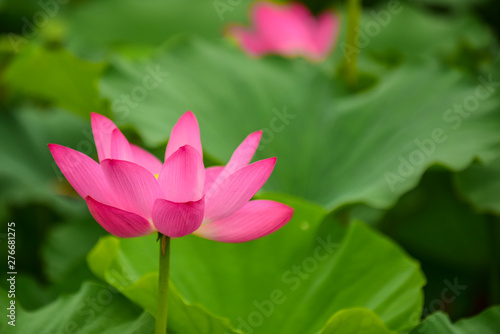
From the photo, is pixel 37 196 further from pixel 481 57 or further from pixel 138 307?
pixel 481 57

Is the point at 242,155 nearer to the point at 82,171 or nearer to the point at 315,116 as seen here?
the point at 82,171

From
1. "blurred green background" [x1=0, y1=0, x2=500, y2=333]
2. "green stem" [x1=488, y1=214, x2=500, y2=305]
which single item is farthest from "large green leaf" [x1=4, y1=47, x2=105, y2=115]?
"green stem" [x1=488, y1=214, x2=500, y2=305]

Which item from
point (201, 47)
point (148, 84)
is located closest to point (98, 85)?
point (148, 84)

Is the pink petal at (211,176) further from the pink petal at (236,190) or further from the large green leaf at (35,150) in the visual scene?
the large green leaf at (35,150)

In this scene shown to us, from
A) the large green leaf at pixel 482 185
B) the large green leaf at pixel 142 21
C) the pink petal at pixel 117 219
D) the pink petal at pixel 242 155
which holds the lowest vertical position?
the large green leaf at pixel 142 21

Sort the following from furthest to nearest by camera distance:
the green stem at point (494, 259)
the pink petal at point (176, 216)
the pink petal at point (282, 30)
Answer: the pink petal at point (282, 30)
the green stem at point (494, 259)
the pink petal at point (176, 216)

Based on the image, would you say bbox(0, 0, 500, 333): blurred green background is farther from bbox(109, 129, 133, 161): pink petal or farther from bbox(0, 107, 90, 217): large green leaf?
bbox(109, 129, 133, 161): pink petal

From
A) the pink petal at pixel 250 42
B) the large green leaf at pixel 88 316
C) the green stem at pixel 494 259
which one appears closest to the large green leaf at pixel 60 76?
the pink petal at pixel 250 42
